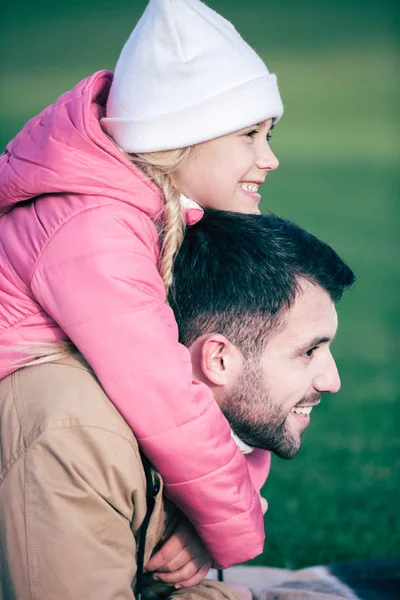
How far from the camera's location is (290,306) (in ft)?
9.21

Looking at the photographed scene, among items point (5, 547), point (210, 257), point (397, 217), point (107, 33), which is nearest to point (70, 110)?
point (210, 257)

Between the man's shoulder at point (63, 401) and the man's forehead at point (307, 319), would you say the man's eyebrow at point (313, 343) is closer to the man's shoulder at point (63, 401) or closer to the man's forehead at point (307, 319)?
the man's forehead at point (307, 319)

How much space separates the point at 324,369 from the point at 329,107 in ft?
40.4

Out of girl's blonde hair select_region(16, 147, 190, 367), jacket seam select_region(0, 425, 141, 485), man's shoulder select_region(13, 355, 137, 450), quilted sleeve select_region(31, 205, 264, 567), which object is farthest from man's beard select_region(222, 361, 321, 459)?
jacket seam select_region(0, 425, 141, 485)

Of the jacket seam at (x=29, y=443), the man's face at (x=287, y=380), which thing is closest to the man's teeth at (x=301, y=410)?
the man's face at (x=287, y=380)

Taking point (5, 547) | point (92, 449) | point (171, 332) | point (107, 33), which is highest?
point (171, 332)

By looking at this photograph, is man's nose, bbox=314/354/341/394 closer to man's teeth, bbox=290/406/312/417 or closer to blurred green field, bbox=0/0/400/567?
man's teeth, bbox=290/406/312/417

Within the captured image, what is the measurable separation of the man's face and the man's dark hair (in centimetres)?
4

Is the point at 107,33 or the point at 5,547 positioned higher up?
the point at 5,547

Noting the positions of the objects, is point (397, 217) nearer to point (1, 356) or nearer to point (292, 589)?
point (292, 589)

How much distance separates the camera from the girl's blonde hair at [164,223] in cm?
256

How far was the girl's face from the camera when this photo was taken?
2.89m

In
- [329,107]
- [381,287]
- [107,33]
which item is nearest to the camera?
[381,287]

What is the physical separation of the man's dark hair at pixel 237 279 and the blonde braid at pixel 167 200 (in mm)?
84
